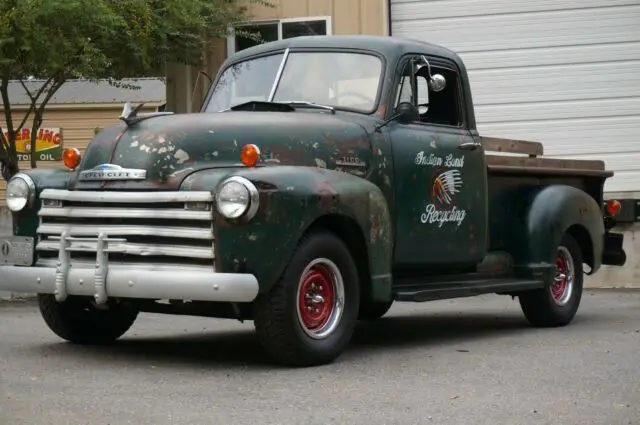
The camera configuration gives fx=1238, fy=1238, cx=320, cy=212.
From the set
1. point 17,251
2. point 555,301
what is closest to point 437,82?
point 555,301

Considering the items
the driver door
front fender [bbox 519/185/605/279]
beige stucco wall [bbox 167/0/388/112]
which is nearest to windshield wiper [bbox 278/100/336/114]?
the driver door

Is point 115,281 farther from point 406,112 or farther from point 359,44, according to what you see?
point 359,44

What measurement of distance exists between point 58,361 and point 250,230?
1515 millimetres

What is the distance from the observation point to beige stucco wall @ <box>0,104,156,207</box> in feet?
68.5

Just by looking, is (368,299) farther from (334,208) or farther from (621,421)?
(621,421)

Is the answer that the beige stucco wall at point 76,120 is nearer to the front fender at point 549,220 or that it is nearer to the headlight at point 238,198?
the front fender at point 549,220

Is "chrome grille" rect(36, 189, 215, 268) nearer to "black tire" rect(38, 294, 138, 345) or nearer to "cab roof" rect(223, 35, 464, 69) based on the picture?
"black tire" rect(38, 294, 138, 345)

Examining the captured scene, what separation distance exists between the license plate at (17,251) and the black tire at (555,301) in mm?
4191

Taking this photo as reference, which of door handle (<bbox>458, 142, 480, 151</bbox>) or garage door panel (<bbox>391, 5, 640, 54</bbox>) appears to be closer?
door handle (<bbox>458, 142, 480, 151</bbox>)

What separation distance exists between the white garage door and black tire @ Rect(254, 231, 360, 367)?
10.4m

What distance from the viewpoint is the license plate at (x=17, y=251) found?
7.79 meters

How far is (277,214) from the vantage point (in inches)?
279

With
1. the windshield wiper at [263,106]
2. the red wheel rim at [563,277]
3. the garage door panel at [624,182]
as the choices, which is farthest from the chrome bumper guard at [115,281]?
the garage door panel at [624,182]

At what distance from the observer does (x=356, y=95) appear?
8664mm
